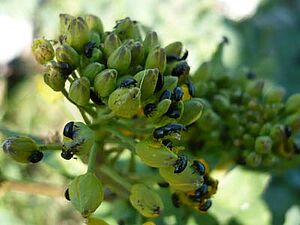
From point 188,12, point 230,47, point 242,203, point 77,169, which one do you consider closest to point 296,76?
point 230,47

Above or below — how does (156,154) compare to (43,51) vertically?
below

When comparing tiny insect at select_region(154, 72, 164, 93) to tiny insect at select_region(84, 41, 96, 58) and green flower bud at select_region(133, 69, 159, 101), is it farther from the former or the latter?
tiny insect at select_region(84, 41, 96, 58)

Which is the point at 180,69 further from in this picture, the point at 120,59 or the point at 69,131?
the point at 69,131

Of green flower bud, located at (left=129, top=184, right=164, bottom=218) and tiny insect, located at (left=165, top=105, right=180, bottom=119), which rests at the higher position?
tiny insect, located at (left=165, top=105, right=180, bottom=119)

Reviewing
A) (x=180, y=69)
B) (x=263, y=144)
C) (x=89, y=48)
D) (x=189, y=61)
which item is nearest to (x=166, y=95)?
(x=180, y=69)

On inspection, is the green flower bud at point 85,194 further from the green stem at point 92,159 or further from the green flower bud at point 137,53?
the green flower bud at point 137,53

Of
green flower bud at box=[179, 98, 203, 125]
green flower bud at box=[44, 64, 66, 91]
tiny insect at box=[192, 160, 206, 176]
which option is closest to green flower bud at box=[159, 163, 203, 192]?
tiny insect at box=[192, 160, 206, 176]

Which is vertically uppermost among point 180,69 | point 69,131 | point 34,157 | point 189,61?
point 180,69

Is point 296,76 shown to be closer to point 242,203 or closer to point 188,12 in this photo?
point 188,12
